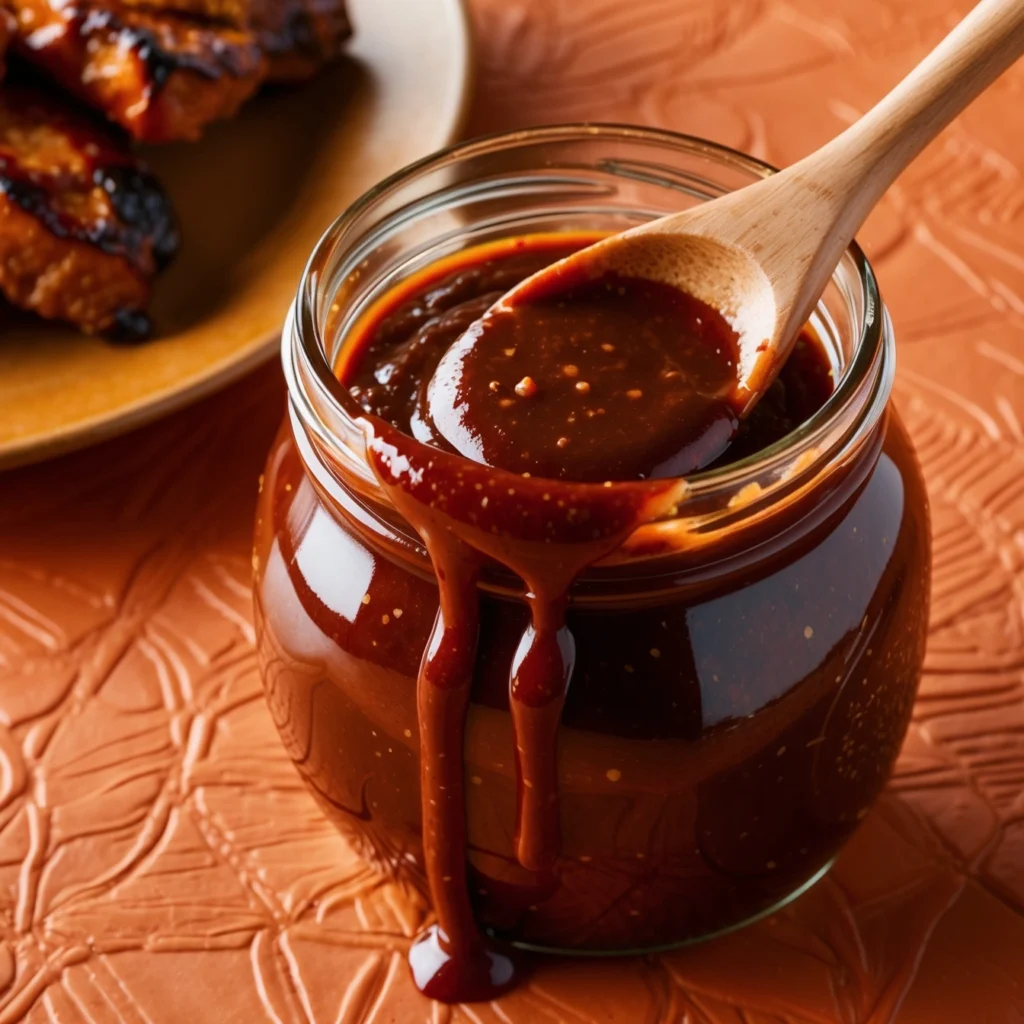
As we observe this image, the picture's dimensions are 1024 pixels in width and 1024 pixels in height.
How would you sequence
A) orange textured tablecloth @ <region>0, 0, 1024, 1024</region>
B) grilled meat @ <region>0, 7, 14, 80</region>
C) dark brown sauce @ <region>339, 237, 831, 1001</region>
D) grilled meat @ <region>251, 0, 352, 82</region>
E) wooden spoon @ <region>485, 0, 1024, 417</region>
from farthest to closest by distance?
1. grilled meat @ <region>251, 0, 352, 82</region>
2. grilled meat @ <region>0, 7, 14, 80</region>
3. orange textured tablecloth @ <region>0, 0, 1024, 1024</region>
4. wooden spoon @ <region>485, 0, 1024, 417</region>
5. dark brown sauce @ <region>339, 237, 831, 1001</region>

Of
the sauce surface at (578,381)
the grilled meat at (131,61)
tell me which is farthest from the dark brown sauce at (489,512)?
the grilled meat at (131,61)

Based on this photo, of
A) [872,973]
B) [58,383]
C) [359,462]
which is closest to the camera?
[359,462]

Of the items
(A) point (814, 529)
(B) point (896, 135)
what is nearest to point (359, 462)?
(A) point (814, 529)

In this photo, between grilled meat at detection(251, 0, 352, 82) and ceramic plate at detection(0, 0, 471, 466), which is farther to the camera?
grilled meat at detection(251, 0, 352, 82)

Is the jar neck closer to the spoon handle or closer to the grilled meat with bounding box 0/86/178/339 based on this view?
the spoon handle

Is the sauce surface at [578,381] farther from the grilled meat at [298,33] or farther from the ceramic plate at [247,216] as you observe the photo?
the grilled meat at [298,33]

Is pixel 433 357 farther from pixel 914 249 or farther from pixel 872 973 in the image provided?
pixel 914 249

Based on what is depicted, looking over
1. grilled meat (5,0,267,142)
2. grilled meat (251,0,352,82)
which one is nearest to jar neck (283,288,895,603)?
grilled meat (5,0,267,142)
